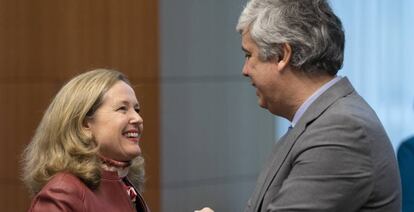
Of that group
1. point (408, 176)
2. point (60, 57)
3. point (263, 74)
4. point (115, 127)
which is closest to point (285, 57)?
point (263, 74)

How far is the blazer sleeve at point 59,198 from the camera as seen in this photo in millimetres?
3061

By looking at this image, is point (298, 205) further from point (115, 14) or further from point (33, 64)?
point (33, 64)

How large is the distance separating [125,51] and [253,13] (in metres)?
3.27

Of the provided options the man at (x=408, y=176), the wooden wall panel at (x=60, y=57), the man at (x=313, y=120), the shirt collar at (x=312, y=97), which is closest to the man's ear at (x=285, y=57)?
the man at (x=313, y=120)

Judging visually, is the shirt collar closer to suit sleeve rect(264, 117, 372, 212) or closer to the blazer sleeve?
suit sleeve rect(264, 117, 372, 212)

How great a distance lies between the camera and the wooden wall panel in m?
5.91

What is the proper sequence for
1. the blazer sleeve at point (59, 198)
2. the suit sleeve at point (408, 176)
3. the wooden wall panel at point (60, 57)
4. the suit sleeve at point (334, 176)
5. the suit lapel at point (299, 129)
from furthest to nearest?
the wooden wall panel at point (60, 57) < the suit sleeve at point (408, 176) < the blazer sleeve at point (59, 198) < the suit lapel at point (299, 129) < the suit sleeve at point (334, 176)

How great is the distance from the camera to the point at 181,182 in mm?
5988

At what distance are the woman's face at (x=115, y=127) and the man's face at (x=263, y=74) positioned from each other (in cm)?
68

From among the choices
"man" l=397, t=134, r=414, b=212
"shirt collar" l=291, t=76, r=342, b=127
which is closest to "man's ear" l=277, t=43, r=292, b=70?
"shirt collar" l=291, t=76, r=342, b=127

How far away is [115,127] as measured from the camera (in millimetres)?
3285

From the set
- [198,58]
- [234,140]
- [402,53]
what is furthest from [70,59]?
[402,53]

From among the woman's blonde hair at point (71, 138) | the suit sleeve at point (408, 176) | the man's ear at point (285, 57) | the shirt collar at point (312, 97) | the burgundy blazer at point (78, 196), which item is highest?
the man's ear at point (285, 57)

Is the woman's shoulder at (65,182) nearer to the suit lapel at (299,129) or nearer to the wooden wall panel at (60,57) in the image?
the suit lapel at (299,129)
